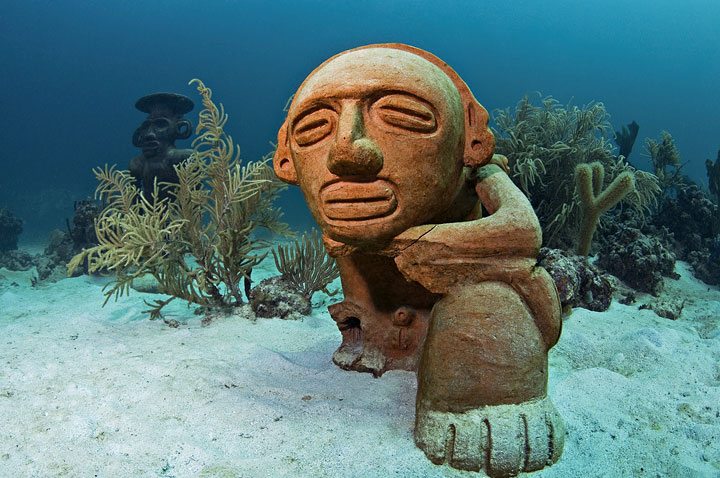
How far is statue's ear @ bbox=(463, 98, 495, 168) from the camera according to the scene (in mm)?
2211

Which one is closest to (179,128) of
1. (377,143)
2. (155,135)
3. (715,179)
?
(155,135)

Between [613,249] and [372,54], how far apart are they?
5.12 meters

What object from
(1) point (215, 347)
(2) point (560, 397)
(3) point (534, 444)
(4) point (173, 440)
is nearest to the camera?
(3) point (534, 444)

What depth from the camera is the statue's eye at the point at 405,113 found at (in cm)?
193

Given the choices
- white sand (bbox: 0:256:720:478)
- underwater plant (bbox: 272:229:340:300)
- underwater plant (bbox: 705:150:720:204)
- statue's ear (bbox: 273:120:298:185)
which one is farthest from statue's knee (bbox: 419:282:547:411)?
underwater plant (bbox: 705:150:720:204)

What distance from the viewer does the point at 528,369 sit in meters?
1.76

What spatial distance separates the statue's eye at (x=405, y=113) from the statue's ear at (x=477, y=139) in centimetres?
35

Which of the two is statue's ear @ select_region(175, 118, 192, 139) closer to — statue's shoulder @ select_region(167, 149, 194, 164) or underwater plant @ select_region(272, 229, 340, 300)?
statue's shoulder @ select_region(167, 149, 194, 164)

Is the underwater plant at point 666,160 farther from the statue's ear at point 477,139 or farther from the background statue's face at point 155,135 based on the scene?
the background statue's face at point 155,135

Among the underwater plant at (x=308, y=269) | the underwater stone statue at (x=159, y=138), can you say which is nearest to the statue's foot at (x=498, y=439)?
the underwater plant at (x=308, y=269)

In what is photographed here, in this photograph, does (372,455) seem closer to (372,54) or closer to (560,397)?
(560,397)

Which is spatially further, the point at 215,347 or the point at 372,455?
the point at 215,347

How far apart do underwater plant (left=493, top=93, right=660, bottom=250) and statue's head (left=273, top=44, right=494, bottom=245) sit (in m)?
3.74

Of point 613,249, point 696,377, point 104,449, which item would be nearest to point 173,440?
point 104,449
